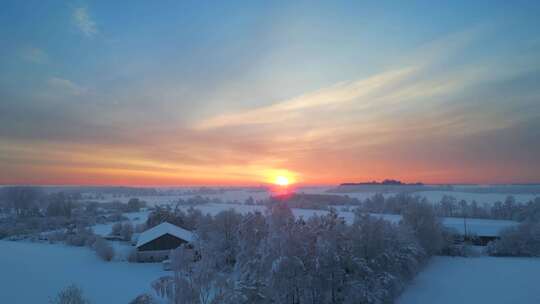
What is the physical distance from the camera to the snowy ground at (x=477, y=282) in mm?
19203

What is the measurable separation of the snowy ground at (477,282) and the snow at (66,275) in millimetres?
18653

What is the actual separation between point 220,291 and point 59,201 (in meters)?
82.3

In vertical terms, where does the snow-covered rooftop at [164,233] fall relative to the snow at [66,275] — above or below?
above

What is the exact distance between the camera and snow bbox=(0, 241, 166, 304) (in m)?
19.6

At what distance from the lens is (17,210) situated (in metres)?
76.0

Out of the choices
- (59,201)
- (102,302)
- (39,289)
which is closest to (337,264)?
(102,302)

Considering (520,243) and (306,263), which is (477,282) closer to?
(520,243)

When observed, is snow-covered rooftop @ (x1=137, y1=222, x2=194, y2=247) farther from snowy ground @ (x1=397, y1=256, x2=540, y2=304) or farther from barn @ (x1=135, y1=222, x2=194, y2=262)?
snowy ground @ (x1=397, y1=256, x2=540, y2=304)

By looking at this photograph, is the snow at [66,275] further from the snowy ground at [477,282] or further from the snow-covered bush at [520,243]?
the snow-covered bush at [520,243]

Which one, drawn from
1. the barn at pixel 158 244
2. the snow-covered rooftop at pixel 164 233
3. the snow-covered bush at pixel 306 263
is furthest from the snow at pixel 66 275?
the snow-covered bush at pixel 306 263

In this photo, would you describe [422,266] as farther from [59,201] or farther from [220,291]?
[59,201]

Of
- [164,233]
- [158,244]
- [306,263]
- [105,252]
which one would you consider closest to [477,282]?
[306,263]

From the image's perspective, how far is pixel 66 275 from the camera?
952 inches

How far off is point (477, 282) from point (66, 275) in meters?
31.9
